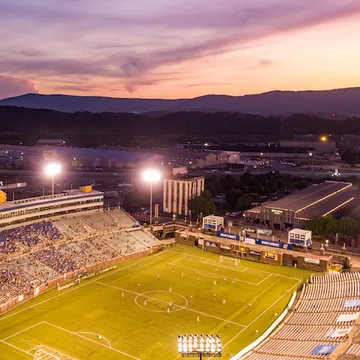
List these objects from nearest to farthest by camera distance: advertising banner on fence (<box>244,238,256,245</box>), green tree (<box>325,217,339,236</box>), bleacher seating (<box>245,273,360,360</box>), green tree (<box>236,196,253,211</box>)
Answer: bleacher seating (<box>245,273,360,360</box>), advertising banner on fence (<box>244,238,256,245</box>), green tree (<box>325,217,339,236</box>), green tree (<box>236,196,253,211</box>)

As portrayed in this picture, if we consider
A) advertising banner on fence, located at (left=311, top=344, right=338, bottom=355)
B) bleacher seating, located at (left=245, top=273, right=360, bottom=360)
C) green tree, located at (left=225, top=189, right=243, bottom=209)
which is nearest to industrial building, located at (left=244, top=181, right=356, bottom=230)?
green tree, located at (left=225, top=189, right=243, bottom=209)

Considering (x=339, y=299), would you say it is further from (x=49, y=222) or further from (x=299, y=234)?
(x=49, y=222)

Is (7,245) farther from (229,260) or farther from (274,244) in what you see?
(274,244)

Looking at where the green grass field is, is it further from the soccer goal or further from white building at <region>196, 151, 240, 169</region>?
white building at <region>196, 151, 240, 169</region>

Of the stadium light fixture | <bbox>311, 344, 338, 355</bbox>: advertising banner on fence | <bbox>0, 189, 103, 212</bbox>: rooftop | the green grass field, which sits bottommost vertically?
the green grass field

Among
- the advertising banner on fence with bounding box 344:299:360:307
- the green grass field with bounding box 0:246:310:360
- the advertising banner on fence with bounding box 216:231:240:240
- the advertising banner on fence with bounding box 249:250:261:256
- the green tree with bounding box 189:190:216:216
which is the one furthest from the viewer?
the green tree with bounding box 189:190:216:216

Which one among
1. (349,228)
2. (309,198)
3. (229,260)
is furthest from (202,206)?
(349,228)

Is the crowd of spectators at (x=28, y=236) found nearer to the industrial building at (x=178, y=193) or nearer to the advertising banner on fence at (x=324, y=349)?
the industrial building at (x=178, y=193)
